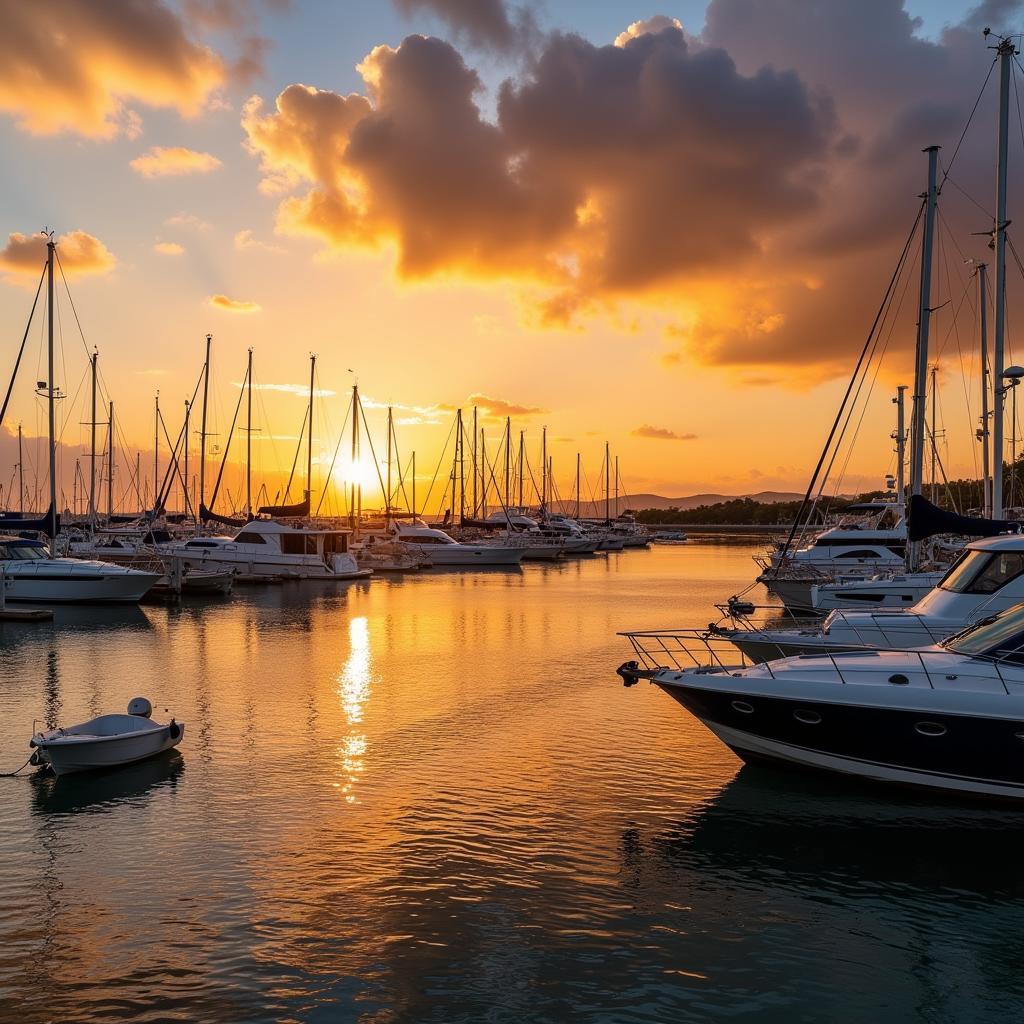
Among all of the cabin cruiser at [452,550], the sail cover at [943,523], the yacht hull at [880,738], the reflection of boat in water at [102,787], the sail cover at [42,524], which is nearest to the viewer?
the yacht hull at [880,738]

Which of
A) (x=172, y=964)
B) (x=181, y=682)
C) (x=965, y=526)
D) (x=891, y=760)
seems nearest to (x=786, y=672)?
(x=891, y=760)

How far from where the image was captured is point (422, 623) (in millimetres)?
36438

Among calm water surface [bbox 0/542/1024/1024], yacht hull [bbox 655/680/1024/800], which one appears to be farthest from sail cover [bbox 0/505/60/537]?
yacht hull [bbox 655/680/1024/800]

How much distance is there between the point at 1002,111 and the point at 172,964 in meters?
28.8

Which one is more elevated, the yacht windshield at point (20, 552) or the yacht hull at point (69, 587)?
the yacht windshield at point (20, 552)

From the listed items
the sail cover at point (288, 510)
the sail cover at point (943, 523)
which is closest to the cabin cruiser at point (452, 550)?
the sail cover at point (288, 510)

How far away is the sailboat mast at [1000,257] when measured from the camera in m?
25.6

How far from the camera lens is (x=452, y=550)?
7200 cm

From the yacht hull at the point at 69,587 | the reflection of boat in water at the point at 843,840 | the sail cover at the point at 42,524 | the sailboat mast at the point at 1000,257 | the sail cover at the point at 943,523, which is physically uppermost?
the sailboat mast at the point at 1000,257

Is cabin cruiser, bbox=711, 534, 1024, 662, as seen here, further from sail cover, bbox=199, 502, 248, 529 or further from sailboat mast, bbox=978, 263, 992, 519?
sail cover, bbox=199, 502, 248, 529

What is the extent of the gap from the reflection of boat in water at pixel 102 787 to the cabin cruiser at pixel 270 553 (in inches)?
1537

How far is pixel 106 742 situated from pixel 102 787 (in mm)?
741

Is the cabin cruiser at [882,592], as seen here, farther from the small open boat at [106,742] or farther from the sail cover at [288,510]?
the sail cover at [288,510]

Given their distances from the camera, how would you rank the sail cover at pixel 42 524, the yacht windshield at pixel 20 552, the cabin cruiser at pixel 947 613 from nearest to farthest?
1. the cabin cruiser at pixel 947 613
2. the yacht windshield at pixel 20 552
3. the sail cover at pixel 42 524
